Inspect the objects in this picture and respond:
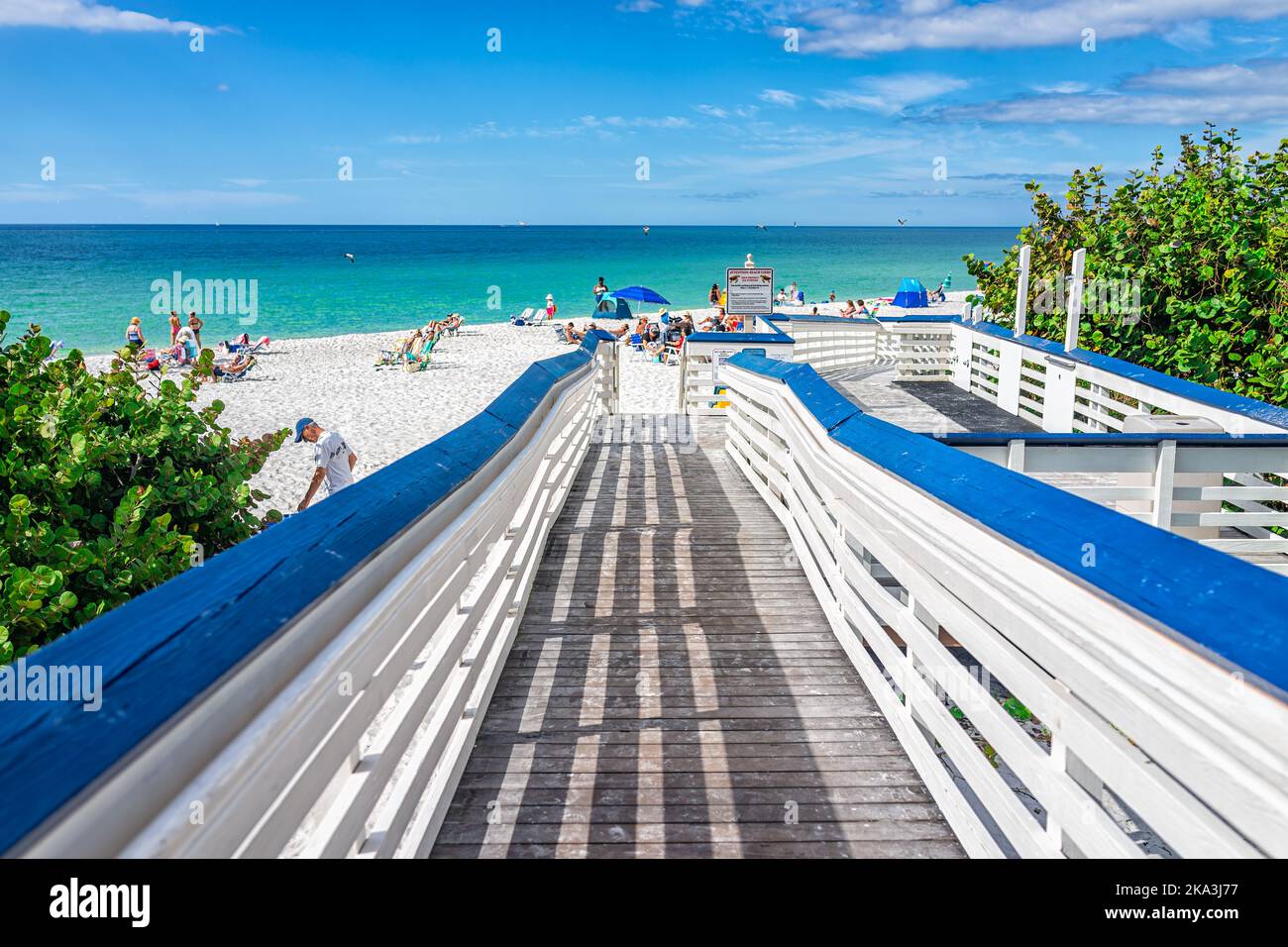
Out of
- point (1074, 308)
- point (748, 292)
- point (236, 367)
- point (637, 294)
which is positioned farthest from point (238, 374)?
point (1074, 308)

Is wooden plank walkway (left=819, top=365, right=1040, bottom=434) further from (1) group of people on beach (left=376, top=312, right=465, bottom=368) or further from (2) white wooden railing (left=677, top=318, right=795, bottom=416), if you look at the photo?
(1) group of people on beach (left=376, top=312, right=465, bottom=368)

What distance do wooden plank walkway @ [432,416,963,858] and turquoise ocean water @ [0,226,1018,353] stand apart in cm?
3911

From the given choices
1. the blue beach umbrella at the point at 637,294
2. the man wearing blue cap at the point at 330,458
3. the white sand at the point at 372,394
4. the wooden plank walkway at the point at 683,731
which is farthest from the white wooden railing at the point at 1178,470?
the blue beach umbrella at the point at 637,294

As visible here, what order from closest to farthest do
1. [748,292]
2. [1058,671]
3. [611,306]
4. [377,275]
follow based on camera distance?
1. [1058,671]
2. [748,292]
3. [611,306]
4. [377,275]

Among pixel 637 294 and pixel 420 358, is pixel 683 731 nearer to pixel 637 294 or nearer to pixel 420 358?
pixel 420 358

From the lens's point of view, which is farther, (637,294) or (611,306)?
(611,306)

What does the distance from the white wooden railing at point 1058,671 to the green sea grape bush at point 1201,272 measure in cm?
795

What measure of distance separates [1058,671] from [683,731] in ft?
5.45

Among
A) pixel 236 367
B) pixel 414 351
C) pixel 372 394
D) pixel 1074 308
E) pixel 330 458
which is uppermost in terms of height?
pixel 1074 308

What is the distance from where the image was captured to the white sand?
631 inches

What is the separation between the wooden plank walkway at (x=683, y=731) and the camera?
2.80 m

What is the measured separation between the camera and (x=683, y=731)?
11.3 feet

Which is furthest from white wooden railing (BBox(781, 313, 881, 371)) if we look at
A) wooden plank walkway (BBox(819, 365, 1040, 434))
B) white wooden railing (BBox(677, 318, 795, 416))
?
white wooden railing (BBox(677, 318, 795, 416))
